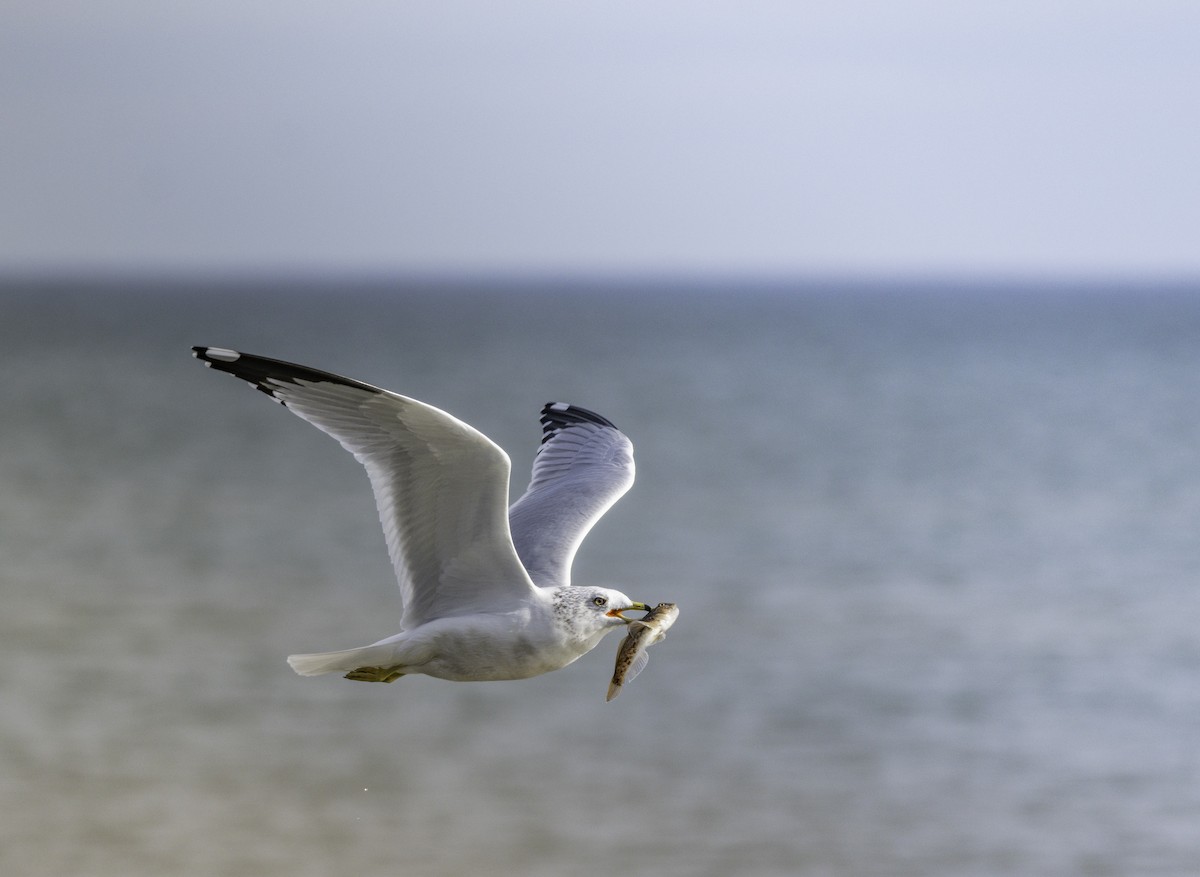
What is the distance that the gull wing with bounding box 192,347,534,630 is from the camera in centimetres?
549

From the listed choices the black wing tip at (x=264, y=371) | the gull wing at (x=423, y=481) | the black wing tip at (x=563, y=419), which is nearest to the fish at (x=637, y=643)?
the gull wing at (x=423, y=481)

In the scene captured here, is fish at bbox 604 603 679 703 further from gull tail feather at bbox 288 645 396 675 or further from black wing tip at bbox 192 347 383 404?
black wing tip at bbox 192 347 383 404

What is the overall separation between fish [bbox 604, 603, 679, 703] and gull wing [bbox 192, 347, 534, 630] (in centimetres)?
42

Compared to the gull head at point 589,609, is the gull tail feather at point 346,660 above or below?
below

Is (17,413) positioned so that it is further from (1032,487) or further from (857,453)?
(1032,487)

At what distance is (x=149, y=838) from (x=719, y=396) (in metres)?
47.1

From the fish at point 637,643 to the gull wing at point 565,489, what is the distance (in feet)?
1.50

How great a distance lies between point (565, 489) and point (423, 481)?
67.4 inches

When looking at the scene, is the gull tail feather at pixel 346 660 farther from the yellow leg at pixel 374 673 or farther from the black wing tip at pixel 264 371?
the black wing tip at pixel 264 371

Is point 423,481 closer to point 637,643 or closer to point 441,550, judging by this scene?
point 441,550

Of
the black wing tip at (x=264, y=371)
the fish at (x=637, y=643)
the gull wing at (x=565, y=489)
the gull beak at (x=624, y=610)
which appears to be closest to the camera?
the black wing tip at (x=264, y=371)

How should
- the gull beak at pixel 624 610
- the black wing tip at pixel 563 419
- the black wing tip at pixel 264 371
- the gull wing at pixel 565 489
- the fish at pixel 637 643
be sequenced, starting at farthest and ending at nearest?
the black wing tip at pixel 563 419 < the gull wing at pixel 565 489 < the gull beak at pixel 624 610 < the fish at pixel 637 643 < the black wing tip at pixel 264 371

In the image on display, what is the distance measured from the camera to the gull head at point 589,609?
5.60 meters

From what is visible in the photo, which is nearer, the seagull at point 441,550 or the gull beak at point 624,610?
the seagull at point 441,550
